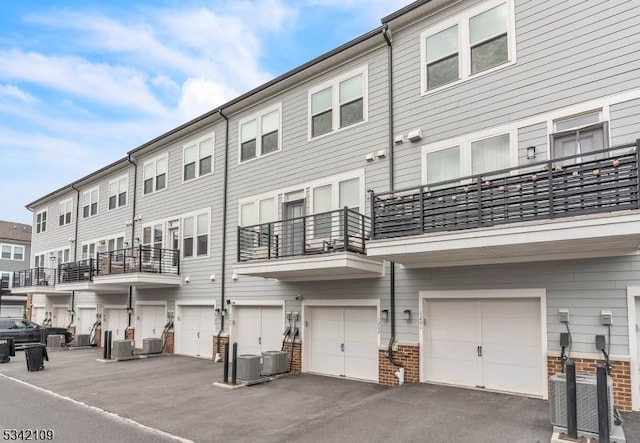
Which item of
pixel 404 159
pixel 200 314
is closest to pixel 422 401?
pixel 404 159

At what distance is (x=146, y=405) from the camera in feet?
30.9

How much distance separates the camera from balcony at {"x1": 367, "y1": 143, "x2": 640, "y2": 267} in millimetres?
6875

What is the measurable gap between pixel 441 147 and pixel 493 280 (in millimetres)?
3157

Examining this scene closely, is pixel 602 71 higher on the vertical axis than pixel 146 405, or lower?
higher

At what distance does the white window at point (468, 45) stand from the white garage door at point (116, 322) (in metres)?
16.7

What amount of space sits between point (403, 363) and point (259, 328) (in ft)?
17.9

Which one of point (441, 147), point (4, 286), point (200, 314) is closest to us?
point (441, 147)

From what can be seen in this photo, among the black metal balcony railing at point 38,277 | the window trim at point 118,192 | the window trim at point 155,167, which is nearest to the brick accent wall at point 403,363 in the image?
the window trim at point 155,167

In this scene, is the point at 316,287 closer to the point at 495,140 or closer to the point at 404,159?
the point at 404,159

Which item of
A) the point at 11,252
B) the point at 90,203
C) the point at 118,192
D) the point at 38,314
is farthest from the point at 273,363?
the point at 11,252

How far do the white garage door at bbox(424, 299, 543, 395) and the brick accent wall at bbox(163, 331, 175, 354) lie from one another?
10923mm

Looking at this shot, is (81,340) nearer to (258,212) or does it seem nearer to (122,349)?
(122,349)

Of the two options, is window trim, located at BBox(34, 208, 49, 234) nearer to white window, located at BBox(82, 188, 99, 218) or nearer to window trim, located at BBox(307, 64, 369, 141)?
white window, located at BBox(82, 188, 99, 218)

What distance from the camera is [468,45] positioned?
1010cm
